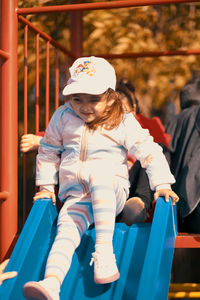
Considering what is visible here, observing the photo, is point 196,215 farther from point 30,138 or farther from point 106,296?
point 30,138

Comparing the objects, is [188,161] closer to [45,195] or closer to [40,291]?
[45,195]

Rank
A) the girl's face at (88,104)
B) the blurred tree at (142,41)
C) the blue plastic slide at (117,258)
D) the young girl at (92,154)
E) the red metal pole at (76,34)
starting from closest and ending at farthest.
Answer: the blue plastic slide at (117,258), the young girl at (92,154), the girl's face at (88,104), the red metal pole at (76,34), the blurred tree at (142,41)

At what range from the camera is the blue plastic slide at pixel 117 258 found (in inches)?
69.2

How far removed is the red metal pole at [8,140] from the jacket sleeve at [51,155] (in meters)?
0.15

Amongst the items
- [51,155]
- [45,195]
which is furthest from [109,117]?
[45,195]

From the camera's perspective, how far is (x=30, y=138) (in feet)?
8.27

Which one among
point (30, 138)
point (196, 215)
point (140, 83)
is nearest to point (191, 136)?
point (196, 215)

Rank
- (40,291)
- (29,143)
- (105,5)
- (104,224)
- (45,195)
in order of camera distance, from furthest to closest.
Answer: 1. (29,143)
2. (105,5)
3. (45,195)
4. (104,224)
5. (40,291)

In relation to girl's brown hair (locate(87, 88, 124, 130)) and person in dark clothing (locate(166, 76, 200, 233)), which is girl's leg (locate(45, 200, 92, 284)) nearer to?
girl's brown hair (locate(87, 88, 124, 130))

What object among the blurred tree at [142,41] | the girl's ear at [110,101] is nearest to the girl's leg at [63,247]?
the girl's ear at [110,101]

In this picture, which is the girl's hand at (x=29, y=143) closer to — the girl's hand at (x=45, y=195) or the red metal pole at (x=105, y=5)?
the girl's hand at (x=45, y=195)

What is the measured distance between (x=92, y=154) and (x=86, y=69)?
15.6 inches

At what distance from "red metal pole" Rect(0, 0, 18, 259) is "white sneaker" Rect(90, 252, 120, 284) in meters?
0.64

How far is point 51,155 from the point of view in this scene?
2260mm
